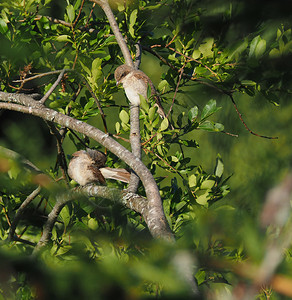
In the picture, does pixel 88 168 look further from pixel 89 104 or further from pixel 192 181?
pixel 192 181

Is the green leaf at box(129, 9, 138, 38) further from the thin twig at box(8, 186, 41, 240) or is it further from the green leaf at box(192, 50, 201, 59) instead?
the thin twig at box(8, 186, 41, 240)

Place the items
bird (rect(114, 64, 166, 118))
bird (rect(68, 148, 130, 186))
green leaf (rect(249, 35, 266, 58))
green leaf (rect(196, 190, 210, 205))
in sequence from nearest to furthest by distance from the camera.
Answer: green leaf (rect(249, 35, 266, 58)) < green leaf (rect(196, 190, 210, 205)) < bird (rect(114, 64, 166, 118)) < bird (rect(68, 148, 130, 186))

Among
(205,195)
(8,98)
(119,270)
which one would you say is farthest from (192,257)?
(8,98)

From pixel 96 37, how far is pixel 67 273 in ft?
7.78

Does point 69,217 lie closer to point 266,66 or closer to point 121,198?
point 121,198

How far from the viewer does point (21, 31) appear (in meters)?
2.39

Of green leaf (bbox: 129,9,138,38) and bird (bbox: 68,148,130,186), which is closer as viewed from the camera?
green leaf (bbox: 129,9,138,38)

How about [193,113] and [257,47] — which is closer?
[257,47]

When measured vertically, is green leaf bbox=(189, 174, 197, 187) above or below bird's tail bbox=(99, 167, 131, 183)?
above

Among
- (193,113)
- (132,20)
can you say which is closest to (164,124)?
(193,113)

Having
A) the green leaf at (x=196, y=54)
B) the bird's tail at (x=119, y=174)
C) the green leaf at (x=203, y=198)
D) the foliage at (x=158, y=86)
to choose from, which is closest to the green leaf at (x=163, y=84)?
the foliage at (x=158, y=86)

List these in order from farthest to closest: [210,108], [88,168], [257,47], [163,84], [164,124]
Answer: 1. [88,168]
2. [163,84]
3. [164,124]
4. [210,108]
5. [257,47]

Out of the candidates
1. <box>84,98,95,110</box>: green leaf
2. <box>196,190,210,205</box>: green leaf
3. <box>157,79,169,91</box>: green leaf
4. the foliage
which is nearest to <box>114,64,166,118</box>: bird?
the foliage

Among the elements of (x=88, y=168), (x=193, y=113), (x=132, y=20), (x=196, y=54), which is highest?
(x=132, y=20)
